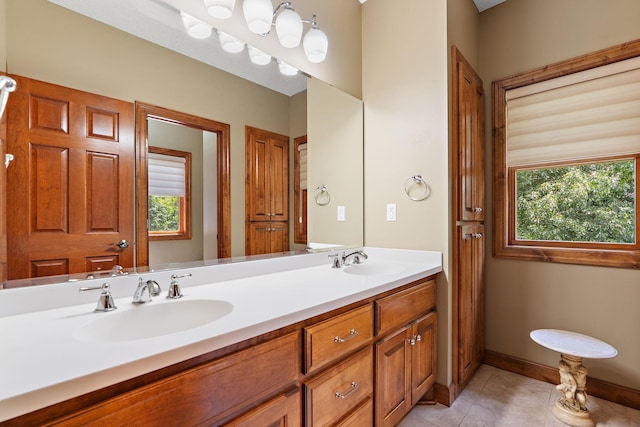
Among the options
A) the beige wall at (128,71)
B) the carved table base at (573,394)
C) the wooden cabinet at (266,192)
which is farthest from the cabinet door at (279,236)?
the carved table base at (573,394)

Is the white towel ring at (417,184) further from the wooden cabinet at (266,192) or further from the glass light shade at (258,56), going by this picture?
the glass light shade at (258,56)

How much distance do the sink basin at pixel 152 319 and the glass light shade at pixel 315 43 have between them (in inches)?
55.5

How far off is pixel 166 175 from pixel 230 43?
2.34ft

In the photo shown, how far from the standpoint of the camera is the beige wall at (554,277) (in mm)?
1798

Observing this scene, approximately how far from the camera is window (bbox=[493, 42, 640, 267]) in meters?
1.82

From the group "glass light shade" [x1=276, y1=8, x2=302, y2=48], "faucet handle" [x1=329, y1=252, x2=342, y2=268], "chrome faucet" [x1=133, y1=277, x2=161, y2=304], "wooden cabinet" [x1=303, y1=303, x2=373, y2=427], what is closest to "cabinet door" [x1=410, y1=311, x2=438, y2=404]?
"wooden cabinet" [x1=303, y1=303, x2=373, y2=427]

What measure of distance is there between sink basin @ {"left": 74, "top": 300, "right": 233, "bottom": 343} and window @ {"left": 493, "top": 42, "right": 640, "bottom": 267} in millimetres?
2102

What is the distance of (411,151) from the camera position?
→ 1910 millimetres

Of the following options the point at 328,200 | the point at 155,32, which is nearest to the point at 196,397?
the point at 155,32

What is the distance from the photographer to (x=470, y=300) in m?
2.02

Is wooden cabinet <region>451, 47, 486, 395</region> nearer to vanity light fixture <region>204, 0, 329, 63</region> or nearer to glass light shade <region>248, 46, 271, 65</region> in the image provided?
vanity light fixture <region>204, 0, 329, 63</region>

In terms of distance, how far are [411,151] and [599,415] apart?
1.81 m

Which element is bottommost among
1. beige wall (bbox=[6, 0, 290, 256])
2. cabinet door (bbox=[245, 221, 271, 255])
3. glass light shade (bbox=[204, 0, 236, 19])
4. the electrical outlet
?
cabinet door (bbox=[245, 221, 271, 255])

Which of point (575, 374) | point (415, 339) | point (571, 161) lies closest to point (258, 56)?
point (415, 339)
